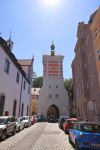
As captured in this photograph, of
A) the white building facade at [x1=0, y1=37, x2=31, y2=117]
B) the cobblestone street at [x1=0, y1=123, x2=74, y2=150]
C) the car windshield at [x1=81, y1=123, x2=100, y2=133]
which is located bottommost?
the cobblestone street at [x1=0, y1=123, x2=74, y2=150]

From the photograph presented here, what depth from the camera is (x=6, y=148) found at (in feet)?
31.2

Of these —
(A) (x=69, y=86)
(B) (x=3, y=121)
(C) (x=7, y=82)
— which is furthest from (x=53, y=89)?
(B) (x=3, y=121)

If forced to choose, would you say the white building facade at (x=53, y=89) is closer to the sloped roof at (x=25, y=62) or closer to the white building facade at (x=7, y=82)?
the sloped roof at (x=25, y=62)

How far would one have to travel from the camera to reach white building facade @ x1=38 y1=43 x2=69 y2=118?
5244 cm

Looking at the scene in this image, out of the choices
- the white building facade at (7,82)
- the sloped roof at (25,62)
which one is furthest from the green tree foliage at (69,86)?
the white building facade at (7,82)

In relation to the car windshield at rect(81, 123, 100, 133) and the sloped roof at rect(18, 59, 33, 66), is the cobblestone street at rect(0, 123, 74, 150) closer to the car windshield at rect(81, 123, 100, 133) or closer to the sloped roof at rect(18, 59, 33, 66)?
the car windshield at rect(81, 123, 100, 133)

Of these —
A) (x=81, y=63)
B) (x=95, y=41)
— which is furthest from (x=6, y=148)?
(x=81, y=63)

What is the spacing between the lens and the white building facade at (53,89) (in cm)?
5244

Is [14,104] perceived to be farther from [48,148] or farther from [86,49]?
[48,148]

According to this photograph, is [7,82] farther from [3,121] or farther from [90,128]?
[90,128]

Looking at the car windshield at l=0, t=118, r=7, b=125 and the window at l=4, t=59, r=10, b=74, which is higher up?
the window at l=4, t=59, r=10, b=74

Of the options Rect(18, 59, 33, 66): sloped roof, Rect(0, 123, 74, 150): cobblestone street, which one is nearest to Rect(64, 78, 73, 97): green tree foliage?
Rect(18, 59, 33, 66): sloped roof

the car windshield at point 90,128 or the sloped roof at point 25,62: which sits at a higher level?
the sloped roof at point 25,62

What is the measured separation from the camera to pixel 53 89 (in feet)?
179
